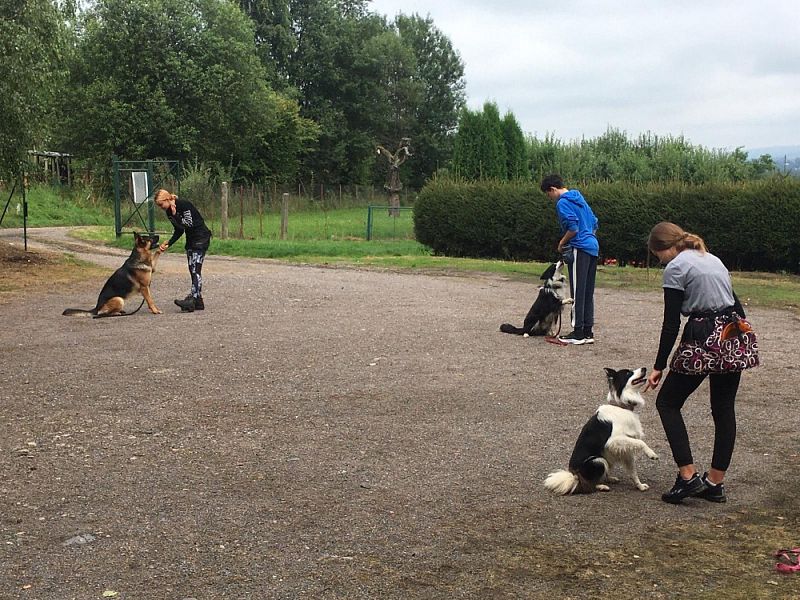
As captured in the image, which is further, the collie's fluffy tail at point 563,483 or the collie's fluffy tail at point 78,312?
the collie's fluffy tail at point 78,312

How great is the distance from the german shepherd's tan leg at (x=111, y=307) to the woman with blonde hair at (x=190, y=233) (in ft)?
2.89

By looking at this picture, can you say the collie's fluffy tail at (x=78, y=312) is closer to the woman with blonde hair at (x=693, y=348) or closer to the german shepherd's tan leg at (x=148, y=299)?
the german shepherd's tan leg at (x=148, y=299)

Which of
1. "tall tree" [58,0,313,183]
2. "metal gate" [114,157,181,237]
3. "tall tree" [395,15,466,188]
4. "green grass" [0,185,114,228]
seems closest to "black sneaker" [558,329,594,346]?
"metal gate" [114,157,181,237]

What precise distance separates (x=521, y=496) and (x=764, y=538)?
4.61ft

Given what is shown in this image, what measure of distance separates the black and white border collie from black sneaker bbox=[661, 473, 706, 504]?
0.26m

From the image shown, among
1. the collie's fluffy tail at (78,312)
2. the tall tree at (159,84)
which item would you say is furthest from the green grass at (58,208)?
the collie's fluffy tail at (78,312)

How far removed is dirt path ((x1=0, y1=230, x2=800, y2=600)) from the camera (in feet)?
14.6

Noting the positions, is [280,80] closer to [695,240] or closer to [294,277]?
[294,277]

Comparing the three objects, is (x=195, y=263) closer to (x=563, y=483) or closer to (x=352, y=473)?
(x=352, y=473)

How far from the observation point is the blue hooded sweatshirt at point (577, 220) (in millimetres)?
10797

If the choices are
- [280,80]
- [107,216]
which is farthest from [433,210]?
[280,80]

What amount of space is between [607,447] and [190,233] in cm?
941

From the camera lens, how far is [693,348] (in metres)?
5.32

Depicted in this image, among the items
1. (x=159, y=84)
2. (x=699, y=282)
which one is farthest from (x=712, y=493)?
(x=159, y=84)
